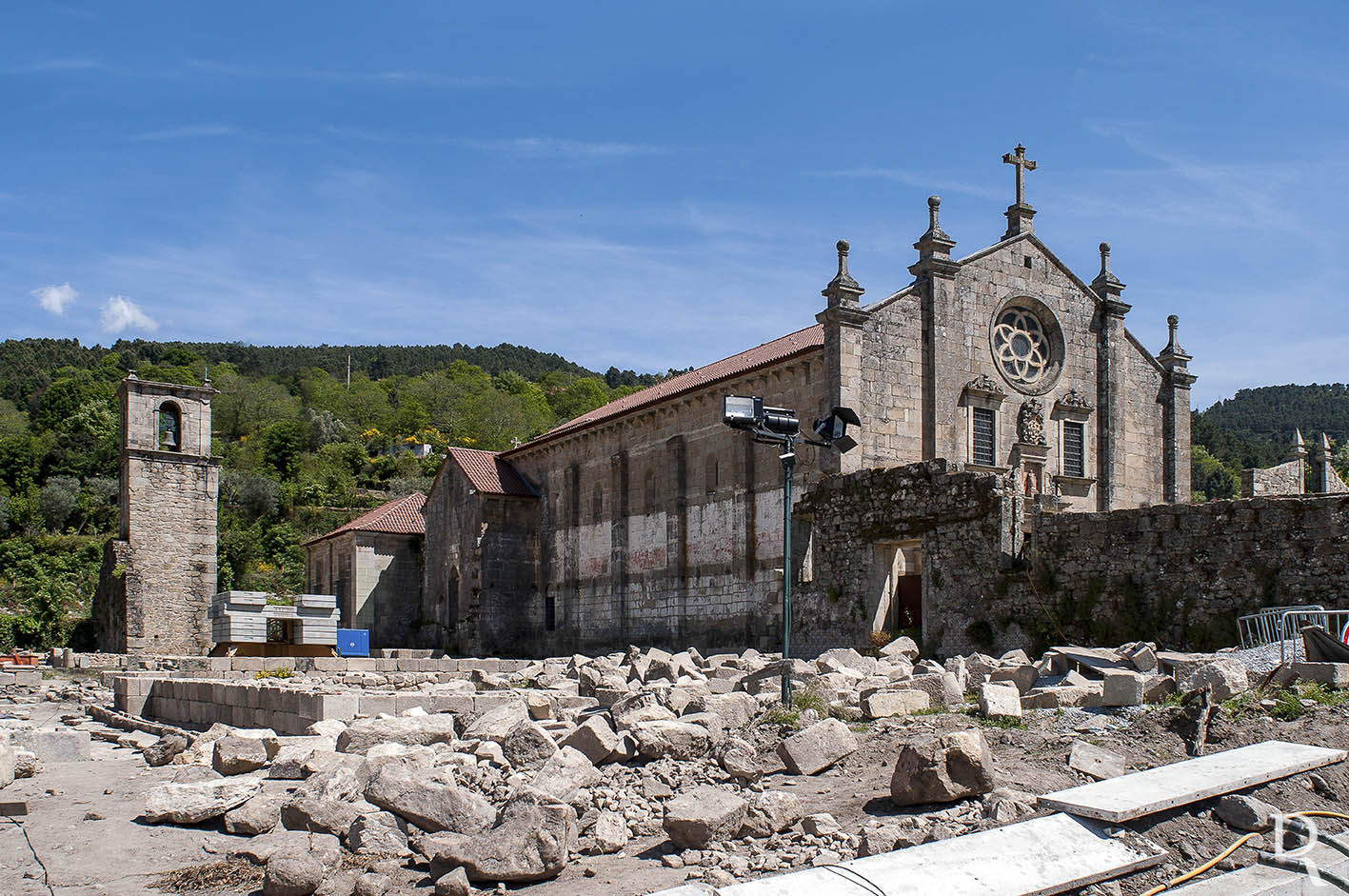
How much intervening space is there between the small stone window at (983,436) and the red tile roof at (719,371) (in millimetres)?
4478

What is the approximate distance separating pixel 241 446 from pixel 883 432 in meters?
71.7

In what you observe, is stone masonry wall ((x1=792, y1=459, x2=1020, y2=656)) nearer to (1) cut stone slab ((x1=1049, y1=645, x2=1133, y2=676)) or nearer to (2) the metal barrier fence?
(2) the metal barrier fence

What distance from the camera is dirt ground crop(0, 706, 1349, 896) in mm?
7230

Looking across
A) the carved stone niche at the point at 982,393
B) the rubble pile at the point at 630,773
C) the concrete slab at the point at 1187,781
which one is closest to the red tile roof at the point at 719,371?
the carved stone niche at the point at 982,393

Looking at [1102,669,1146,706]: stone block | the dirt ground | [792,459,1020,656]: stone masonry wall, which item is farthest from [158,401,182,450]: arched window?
[1102,669,1146,706]: stone block

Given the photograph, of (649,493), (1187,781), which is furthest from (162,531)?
(1187,781)

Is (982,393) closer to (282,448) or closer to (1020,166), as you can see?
(1020,166)

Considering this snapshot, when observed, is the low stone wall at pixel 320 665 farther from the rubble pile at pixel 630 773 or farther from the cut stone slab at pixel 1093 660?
the cut stone slab at pixel 1093 660

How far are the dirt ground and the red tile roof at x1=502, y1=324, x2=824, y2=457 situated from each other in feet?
65.3

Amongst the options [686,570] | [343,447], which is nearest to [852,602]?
[686,570]

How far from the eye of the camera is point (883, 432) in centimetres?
2845

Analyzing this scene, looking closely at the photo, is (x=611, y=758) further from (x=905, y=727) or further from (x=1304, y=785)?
(x=1304, y=785)

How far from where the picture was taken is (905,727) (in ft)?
33.9

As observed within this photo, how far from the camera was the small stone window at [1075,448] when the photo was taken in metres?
31.7
